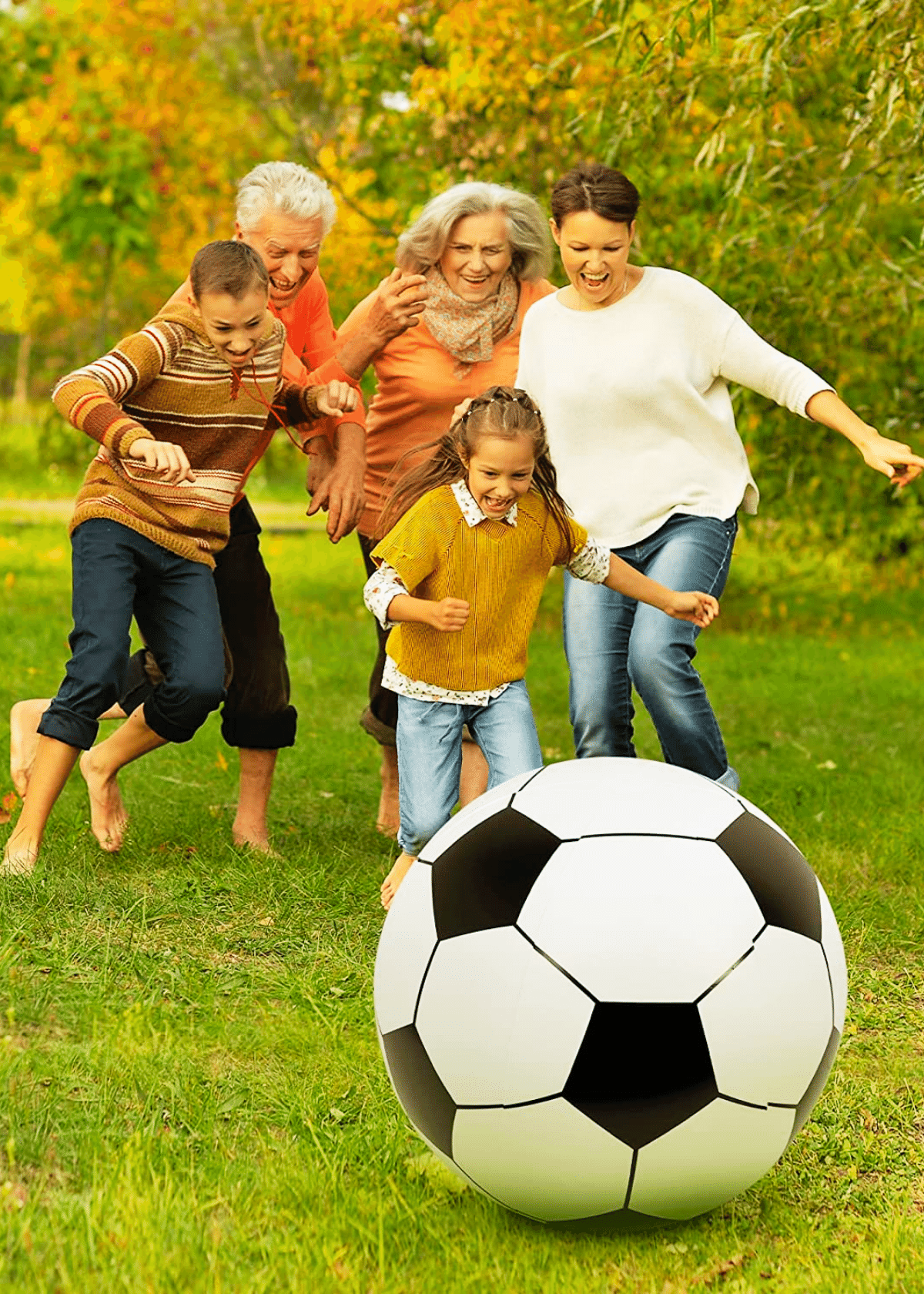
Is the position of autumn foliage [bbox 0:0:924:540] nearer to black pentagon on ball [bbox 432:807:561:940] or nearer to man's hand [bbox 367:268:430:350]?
man's hand [bbox 367:268:430:350]

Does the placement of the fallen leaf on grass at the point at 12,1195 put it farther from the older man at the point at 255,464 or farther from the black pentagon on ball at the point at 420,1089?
the older man at the point at 255,464

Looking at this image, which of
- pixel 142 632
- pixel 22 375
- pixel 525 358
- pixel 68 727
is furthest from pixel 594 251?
pixel 22 375

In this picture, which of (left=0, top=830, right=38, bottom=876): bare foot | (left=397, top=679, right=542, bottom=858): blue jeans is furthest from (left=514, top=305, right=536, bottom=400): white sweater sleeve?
(left=0, top=830, right=38, bottom=876): bare foot

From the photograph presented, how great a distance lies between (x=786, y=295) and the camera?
924cm

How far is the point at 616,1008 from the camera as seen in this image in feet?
9.37

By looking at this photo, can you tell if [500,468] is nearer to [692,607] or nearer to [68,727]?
[692,607]

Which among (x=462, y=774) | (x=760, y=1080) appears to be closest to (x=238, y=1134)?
(x=760, y=1080)

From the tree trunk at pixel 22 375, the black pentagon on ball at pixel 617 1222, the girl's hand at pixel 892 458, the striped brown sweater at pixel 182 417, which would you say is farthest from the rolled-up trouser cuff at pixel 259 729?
the tree trunk at pixel 22 375

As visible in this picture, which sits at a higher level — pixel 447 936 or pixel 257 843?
pixel 447 936

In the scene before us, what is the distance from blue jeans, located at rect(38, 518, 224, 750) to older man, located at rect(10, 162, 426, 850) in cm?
22

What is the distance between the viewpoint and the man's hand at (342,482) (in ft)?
16.3

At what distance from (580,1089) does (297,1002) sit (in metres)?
1.42

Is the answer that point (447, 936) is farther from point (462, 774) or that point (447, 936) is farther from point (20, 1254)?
point (462, 774)

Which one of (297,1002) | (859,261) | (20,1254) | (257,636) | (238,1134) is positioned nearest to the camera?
(20,1254)
